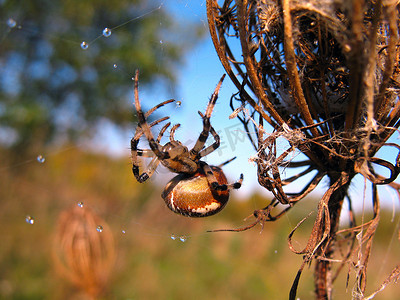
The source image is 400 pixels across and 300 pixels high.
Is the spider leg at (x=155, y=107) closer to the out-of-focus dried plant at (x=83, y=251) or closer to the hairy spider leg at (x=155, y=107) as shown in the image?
the hairy spider leg at (x=155, y=107)

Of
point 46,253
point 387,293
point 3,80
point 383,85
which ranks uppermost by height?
point 3,80

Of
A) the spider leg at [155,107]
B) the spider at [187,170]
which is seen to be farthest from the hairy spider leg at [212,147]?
the spider leg at [155,107]

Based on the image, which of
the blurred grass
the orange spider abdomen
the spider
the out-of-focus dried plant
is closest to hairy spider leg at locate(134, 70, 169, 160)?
the spider

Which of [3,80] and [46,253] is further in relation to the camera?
[3,80]

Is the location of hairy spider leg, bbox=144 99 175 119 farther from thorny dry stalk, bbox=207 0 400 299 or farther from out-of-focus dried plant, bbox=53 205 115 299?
out-of-focus dried plant, bbox=53 205 115 299

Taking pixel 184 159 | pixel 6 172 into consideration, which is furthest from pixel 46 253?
pixel 184 159

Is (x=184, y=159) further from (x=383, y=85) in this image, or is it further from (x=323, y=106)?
(x=383, y=85)
